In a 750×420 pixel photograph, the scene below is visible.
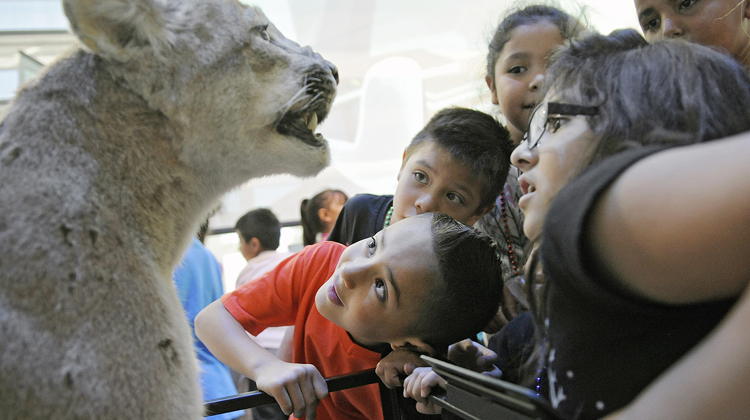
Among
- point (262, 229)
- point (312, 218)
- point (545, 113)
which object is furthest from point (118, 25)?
point (262, 229)

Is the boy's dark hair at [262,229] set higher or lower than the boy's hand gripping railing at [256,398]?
higher

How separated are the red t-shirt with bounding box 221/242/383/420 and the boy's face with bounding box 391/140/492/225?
0.29m

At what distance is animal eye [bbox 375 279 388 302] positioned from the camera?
4.19ft

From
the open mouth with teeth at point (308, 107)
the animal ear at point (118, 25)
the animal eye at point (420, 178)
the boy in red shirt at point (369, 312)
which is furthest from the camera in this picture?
the animal eye at point (420, 178)

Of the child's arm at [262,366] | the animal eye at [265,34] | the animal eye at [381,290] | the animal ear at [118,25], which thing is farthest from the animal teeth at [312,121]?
the child's arm at [262,366]

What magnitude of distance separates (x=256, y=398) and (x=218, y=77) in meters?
0.65

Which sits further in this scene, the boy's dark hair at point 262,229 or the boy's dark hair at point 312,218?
the boy's dark hair at point 262,229

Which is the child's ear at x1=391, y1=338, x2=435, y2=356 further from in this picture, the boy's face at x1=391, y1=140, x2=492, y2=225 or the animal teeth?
the animal teeth

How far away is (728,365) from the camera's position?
58 centimetres

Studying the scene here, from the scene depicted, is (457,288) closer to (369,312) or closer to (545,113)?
(369,312)

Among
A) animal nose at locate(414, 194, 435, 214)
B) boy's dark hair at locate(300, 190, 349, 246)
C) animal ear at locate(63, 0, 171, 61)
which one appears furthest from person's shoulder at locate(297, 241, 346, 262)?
boy's dark hair at locate(300, 190, 349, 246)

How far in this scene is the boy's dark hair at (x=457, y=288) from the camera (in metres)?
1.32

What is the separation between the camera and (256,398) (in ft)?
3.69

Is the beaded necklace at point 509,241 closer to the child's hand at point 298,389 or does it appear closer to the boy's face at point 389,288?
the boy's face at point 389,288
